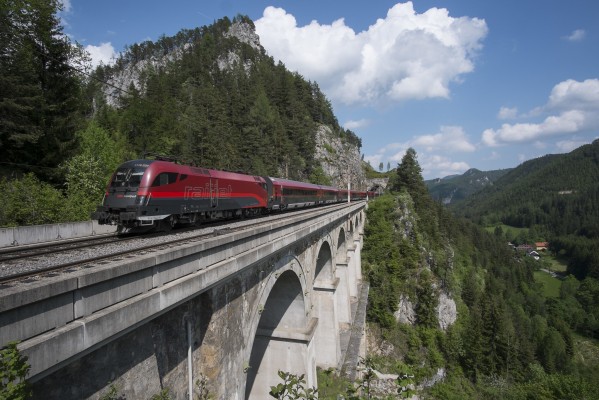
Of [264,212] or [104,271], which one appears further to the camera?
[264,212]

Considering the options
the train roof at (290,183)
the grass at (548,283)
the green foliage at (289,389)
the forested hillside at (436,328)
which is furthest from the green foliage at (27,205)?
the grass at (548,283)

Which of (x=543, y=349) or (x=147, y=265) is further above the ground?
(x=147, y=265)

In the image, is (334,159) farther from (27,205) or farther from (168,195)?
(168,195)

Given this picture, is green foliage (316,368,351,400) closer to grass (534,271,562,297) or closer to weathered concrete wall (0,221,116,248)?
weathered concrete wall (0,221,116,248)

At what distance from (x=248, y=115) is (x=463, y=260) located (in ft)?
206

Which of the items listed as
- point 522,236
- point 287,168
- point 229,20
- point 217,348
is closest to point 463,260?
point 287,168

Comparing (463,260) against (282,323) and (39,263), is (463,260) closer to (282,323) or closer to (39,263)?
(282,323)

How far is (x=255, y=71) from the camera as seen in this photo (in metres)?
92.8

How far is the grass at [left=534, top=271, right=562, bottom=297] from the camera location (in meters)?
113

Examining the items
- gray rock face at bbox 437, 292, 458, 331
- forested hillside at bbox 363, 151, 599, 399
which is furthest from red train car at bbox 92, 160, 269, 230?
gray rock face at bbox 437, 292, 458, 331

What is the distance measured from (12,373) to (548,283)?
156699 mm

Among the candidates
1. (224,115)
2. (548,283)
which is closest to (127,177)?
(224,115)

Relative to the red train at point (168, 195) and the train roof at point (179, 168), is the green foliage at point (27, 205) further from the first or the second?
the train roof at point (179, 168)

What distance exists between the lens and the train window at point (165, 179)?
11562 millimetres
